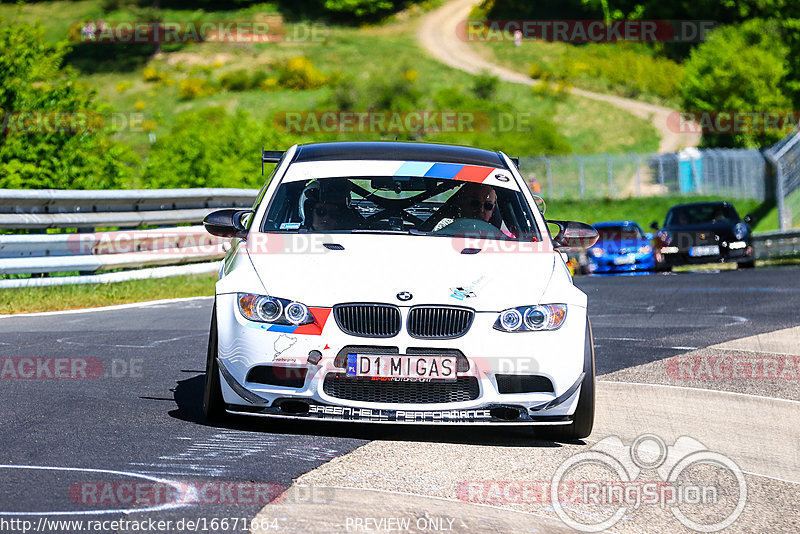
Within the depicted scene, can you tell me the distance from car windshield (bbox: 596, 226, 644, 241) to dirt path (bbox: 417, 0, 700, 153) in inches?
1776

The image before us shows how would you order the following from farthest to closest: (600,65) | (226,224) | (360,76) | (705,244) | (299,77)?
1. (600,65)
2. (360,76)
3. (299,77)
4. (705,244)
5. (226,224)

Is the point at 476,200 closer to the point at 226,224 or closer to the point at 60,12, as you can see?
the point at 226,224

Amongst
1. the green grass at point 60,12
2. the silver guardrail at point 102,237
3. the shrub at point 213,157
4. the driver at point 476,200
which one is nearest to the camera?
the driver at point 476,200

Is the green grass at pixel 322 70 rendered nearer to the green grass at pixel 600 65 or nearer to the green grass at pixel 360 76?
the green grass at pixel 360 76

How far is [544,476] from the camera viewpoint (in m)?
5.92

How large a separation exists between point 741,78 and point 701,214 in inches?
1527

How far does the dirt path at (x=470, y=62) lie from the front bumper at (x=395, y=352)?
6529 cm

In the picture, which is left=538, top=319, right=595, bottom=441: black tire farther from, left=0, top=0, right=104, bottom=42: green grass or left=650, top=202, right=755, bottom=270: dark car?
left=0, top=0, right=104, bottom=42: green grass

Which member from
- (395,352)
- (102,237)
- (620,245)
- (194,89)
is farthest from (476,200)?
(194,89)

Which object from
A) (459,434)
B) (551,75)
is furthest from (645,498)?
(551,75)

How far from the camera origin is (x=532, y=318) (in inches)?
257

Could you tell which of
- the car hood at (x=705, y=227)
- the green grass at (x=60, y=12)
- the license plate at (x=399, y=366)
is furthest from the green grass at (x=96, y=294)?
the green grass at (x=60, y=12)

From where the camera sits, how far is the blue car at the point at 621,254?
986 inches

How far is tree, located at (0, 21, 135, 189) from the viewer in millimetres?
18281
